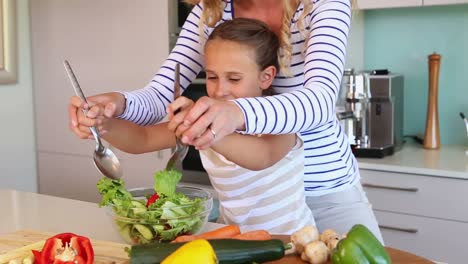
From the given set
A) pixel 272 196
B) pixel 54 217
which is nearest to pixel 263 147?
pixel 272 196

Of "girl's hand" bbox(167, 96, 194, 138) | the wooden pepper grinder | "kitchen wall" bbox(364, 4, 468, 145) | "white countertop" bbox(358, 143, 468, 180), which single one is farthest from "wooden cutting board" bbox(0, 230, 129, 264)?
"kitchen wall" bbox(364, 4, 468, 145)

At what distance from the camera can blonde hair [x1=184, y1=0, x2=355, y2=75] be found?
Result: 1.37 meters

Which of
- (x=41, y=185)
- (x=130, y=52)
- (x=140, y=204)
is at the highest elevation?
(x=130, y=52)

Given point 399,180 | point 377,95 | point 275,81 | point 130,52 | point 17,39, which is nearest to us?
point 275,81

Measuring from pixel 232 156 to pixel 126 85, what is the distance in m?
1.64

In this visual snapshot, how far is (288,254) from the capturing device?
1083 mm

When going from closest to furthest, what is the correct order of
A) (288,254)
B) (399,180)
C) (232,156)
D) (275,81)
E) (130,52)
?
(288,254) < (232,156) < (275,81) < (399,180) < (130,52)

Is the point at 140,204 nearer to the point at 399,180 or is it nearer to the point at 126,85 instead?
the point at 399,180

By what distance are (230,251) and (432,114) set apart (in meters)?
1.84

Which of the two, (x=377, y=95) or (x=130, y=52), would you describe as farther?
(x=130, y=52)

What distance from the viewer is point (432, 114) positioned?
8.55 feet

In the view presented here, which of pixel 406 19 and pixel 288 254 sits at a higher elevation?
pixel 406 19

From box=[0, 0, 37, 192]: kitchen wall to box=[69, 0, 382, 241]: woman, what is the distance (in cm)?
173

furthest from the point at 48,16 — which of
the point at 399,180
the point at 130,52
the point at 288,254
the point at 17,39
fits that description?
the point at 288,254
